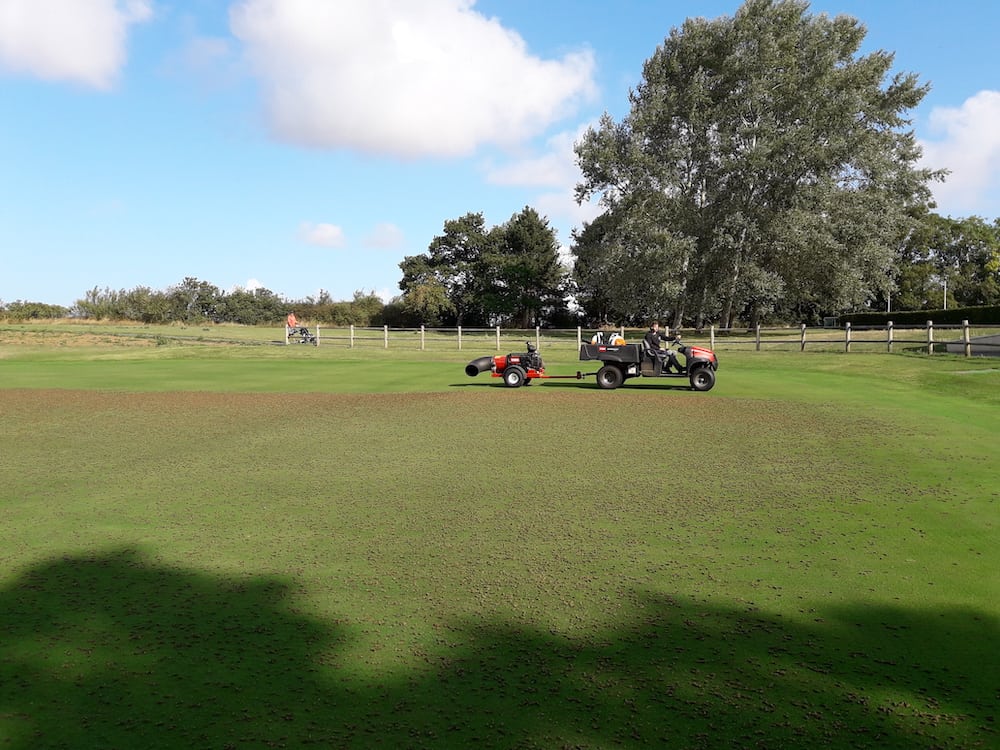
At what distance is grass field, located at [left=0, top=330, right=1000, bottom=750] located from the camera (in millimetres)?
3826

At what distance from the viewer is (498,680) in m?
4.17

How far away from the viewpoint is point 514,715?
3834mm

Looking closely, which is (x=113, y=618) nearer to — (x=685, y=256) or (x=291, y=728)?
(x=291, y=728)

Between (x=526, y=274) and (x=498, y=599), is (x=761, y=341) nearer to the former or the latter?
(x=498, y=599)

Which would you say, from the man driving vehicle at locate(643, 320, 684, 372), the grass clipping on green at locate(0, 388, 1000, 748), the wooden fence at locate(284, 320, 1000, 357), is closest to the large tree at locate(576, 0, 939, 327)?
the wooden fence at locate(284, 320, 1000, 357)

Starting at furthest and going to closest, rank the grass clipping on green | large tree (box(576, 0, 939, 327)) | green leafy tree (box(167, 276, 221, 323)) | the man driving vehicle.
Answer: green leafy tree (box(167, 276, 221, 323)) < large tree (box(576, 0, 939, 327)) < the man driving vehicle < the grass clipping on green

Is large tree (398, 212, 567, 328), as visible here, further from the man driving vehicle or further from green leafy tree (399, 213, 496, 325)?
the man driving vehicle

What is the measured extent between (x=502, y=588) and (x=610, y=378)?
13.4 meters

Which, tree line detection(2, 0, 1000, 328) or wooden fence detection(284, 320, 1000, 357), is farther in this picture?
tree line detection(2, 0, 1000, 328)

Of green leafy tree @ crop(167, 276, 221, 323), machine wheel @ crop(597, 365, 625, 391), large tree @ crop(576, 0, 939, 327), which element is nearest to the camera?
machine wheel @ crop(597, 365, 625, 391)

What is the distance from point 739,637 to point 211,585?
3.69m

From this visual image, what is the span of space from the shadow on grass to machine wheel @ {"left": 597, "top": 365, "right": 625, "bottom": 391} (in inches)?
524

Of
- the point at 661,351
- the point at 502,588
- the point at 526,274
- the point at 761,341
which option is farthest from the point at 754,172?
the point at 502,588

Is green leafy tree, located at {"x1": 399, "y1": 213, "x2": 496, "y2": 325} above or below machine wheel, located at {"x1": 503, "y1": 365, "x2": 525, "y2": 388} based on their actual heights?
above
